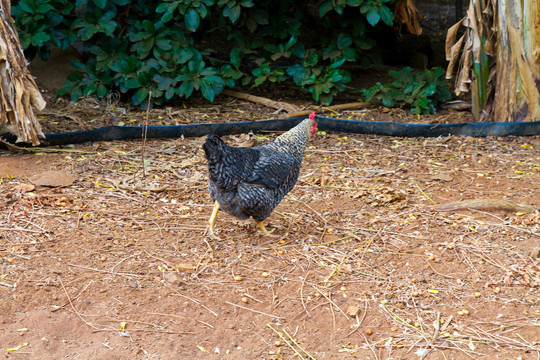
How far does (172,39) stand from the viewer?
259 inches

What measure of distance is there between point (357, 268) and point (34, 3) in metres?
4.66

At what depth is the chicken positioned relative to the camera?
359cm

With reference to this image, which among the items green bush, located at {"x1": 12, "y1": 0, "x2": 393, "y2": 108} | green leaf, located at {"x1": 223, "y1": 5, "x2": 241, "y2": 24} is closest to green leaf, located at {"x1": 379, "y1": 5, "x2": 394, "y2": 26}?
green bush, located at {"x1": 12, "y1": 0, "x2": 393, "y2": 108}

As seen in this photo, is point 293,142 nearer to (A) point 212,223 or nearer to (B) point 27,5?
(A) point 212,223

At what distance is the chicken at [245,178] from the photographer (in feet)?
11.8

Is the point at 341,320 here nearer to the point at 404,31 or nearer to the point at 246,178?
the point at 246,178

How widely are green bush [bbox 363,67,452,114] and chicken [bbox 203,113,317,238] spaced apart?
10.1 ft

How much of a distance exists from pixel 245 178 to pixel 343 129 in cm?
261

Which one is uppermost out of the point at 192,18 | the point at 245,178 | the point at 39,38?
the point at 192,18

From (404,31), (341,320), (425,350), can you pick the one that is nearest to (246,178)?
(341,320)

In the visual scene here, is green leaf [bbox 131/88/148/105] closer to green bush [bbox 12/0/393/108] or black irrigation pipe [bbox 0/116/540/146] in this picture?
green bush [bbox 12/0/393/108]

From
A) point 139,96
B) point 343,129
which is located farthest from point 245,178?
point 139,96

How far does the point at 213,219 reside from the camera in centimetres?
391

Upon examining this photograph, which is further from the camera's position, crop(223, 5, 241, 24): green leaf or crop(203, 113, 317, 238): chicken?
crop(223, 5, 241, 24): green leaf
